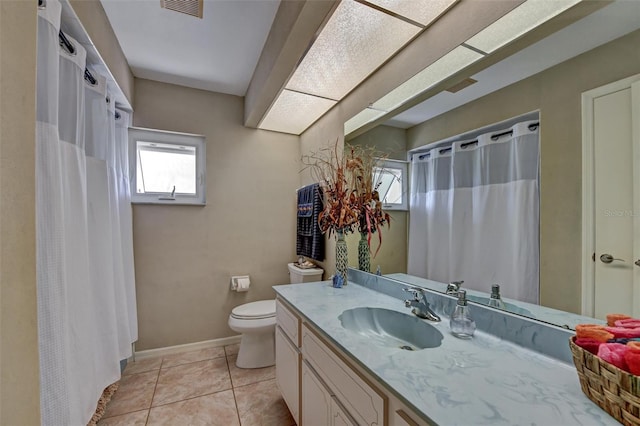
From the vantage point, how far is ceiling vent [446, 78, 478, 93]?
1.17m

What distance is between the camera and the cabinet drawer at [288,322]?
1.37 m

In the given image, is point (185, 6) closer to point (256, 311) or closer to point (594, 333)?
point (256, 311)

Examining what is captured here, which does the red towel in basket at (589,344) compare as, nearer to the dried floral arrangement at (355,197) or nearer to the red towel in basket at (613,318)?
the red towel in basket at (613,318)

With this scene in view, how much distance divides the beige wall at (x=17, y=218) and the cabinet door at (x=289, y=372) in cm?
98

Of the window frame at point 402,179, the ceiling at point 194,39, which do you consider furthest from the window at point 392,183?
the ceiling at point 194,39

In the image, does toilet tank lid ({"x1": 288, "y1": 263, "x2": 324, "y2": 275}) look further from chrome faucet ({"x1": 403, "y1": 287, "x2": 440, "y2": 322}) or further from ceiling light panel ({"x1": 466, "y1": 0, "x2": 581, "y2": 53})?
ceiling light panel ({"x1": 466, "y1": 0, "x2": 581, "y2": 53})

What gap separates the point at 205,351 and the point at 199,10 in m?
2.70

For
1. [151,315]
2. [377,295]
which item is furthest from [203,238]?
[377,295]

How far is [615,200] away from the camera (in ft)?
2.50

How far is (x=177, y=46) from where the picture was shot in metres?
1.95

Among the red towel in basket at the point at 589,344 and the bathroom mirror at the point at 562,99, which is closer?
the red towel in basket at the point at 589,344

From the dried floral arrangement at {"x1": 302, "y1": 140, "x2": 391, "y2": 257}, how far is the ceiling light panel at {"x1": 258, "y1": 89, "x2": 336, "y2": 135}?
510mm

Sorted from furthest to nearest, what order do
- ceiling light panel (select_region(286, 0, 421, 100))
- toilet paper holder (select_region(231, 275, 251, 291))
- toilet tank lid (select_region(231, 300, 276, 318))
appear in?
toilet paper holder (select_region(231, 275, 251, 291))
toilet tank lid (select_region(231, 300, 276, 318))
ceiling light panel (select_region(286, 0, 421, 100))

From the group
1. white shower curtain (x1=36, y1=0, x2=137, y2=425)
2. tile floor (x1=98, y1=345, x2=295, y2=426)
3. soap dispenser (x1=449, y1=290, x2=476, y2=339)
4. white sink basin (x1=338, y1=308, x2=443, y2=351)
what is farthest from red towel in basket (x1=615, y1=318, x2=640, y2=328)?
white shower curtain (x1=36, y1=0, x2=137, y2=425)
